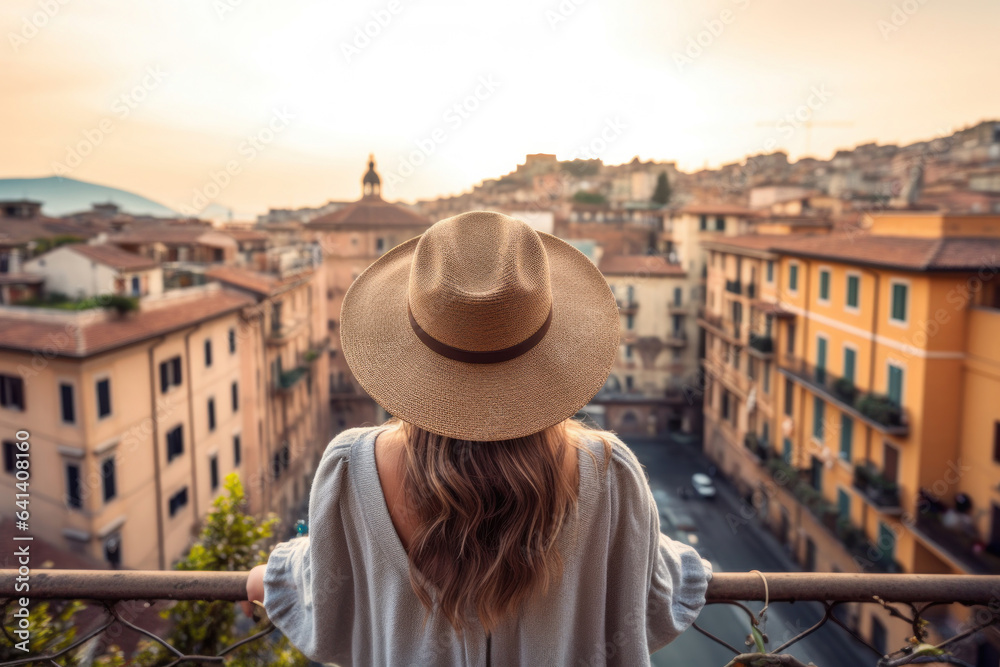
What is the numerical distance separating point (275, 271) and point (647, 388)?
53.3 feet

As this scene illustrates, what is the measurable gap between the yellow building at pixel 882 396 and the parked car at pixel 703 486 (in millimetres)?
1280

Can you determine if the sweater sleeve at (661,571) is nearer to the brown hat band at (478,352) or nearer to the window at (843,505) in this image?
the brown hat band at (478,352)

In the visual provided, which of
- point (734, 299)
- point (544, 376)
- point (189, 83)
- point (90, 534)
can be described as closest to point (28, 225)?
point (189, 83)

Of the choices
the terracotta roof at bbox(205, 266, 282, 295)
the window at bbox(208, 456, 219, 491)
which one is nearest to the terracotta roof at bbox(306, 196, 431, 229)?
the terracotta roof at bbox(205, 266, 282, 295)

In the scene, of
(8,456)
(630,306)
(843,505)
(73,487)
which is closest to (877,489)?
(843,505)

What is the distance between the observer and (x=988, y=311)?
12.2 m

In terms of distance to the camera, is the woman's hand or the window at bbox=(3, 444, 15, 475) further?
the window at bbox=(3, 444, 15, 475)

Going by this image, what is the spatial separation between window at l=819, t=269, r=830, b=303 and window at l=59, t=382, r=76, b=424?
16083 millimetres

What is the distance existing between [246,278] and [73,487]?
789 centimetres

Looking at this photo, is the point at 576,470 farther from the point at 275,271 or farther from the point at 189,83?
the point at 275,271

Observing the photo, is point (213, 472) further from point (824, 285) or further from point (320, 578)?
point (320, 578)

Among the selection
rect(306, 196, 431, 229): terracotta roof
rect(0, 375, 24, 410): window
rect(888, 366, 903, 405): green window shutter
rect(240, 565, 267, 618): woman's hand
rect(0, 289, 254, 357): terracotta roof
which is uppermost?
rect(306, 196, 431, 229): terracotta roof

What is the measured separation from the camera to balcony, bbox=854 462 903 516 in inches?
540

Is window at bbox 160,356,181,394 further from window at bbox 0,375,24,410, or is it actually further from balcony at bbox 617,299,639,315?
balcony at bbox 617,299,639,315
